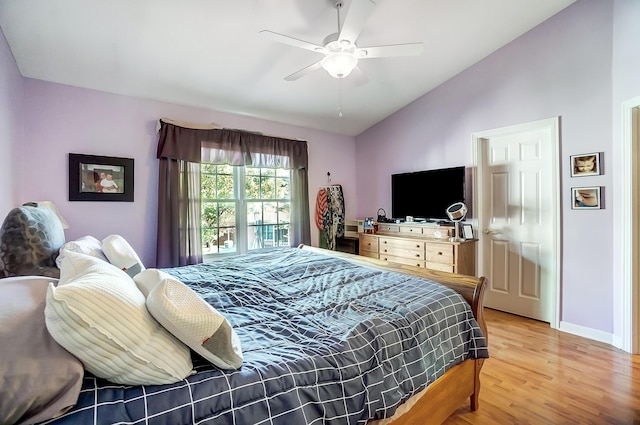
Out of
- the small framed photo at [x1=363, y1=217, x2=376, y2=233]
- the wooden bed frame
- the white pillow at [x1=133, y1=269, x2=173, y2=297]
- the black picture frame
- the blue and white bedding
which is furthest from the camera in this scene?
the small framed photo at [x1=363, y1=217, x2=376, y2=233]

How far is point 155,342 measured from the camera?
2.70 ft

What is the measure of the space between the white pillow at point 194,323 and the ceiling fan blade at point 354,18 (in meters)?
1.78

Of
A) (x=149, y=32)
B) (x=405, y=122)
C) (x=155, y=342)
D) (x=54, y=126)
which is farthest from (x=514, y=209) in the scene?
(x=54, y=126)

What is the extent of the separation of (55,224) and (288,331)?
5.33 ft

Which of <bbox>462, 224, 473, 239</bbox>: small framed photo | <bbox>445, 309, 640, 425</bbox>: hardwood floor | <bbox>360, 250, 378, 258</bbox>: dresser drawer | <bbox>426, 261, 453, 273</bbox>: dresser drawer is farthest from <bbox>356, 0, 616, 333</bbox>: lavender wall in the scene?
<bbox>360, 250, 378, 258</bbox>: dresser drawer

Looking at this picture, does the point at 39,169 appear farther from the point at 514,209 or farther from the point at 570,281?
the point at 570,281

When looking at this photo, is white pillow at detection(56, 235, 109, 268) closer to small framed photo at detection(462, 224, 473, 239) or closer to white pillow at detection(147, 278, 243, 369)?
white pillow at detection(147, 278, 243, 369)

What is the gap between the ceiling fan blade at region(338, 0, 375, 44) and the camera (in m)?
1.73

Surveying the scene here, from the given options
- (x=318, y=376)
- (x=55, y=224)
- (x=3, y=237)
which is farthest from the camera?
(x=55, y=224)

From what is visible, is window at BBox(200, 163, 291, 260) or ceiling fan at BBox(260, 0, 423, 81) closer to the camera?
ceiling fan at BBox(260, 0, 423, 81)

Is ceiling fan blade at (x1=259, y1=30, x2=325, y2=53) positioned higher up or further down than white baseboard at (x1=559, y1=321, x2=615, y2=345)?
higher up

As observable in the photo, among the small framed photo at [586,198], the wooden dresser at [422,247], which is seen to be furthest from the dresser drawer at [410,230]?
the small framed photo at [586,198]

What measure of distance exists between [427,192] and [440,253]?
0.86 metres

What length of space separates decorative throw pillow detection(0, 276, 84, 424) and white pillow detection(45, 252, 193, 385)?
35 millimetres
